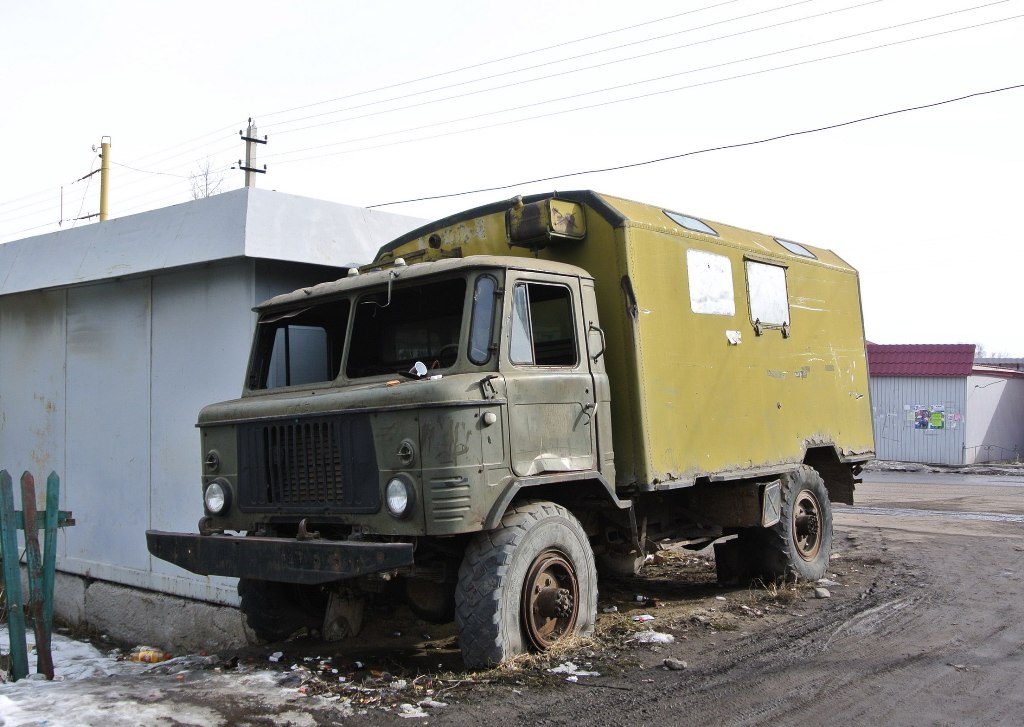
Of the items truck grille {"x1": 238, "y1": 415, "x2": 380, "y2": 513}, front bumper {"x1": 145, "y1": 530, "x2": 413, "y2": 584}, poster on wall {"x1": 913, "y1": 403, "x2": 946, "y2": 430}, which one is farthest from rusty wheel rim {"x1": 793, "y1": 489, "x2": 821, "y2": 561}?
poster on wall {"x1": 913, "y1": 403, "x2": 946, "y2": 430}

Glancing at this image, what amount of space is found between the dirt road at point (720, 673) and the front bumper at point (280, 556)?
65 cm

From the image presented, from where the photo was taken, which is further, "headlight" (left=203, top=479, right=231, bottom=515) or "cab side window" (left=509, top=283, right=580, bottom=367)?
"headlight" (left=203, top=479, right=231, bottom=515)

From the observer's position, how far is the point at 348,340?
248 inches

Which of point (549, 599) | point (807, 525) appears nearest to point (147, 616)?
point (549, 599)

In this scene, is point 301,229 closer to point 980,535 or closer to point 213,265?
point 213,265

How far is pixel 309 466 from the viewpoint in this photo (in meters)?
5.85

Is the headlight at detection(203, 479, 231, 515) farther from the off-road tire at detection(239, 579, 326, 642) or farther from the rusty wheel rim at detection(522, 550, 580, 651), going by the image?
the rusty wheel rim at detection(522, 550, 580, 651)

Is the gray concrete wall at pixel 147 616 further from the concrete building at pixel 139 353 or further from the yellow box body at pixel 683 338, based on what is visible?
the yellow box body at pixel 683 338

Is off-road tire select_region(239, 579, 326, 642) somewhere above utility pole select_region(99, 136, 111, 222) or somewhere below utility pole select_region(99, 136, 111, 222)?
below

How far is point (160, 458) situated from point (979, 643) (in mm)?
7647

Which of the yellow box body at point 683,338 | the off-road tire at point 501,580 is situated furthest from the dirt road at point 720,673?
the yellow box body at point 683,338

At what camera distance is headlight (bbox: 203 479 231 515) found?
6328 mm

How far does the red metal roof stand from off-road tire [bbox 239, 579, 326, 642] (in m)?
21.9

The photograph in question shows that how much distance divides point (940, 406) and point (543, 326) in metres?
23.8
